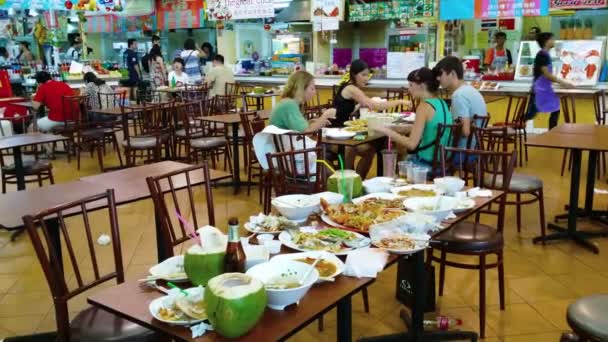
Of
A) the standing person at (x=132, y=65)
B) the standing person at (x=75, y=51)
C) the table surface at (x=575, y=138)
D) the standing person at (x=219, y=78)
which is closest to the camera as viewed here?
the table surface at (x=575, y=138)

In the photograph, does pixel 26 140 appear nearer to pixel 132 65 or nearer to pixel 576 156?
pixel 576 156

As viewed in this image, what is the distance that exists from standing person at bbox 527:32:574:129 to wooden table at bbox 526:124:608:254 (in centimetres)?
207

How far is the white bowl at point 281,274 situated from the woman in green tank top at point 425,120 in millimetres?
2344

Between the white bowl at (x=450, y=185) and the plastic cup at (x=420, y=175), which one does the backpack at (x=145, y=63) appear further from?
the white bowl at (x=450, y=185)

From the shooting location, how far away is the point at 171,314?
145 cm

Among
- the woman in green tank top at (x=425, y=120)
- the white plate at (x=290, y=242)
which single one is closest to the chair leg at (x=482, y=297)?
the white plate at (x=290, y=242)

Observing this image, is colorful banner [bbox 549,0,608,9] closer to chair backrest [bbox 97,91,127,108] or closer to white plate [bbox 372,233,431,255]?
chair backrest [bbox 97,91,127,108]

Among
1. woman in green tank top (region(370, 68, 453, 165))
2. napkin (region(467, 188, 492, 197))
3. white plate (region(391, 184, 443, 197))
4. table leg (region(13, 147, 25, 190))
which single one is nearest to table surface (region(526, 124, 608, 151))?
woman in green tank top (region(370, 68, 453, 165))

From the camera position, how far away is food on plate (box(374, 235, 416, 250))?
186 cm

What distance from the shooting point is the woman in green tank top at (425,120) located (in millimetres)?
3918

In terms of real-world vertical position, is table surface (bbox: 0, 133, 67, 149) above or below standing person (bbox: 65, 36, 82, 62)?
below

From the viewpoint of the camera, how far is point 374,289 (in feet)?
11.0

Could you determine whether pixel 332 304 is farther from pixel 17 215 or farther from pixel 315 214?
pixel 17 215

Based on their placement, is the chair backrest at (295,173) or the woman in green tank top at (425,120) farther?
the woman in green tank top at (425,120)
